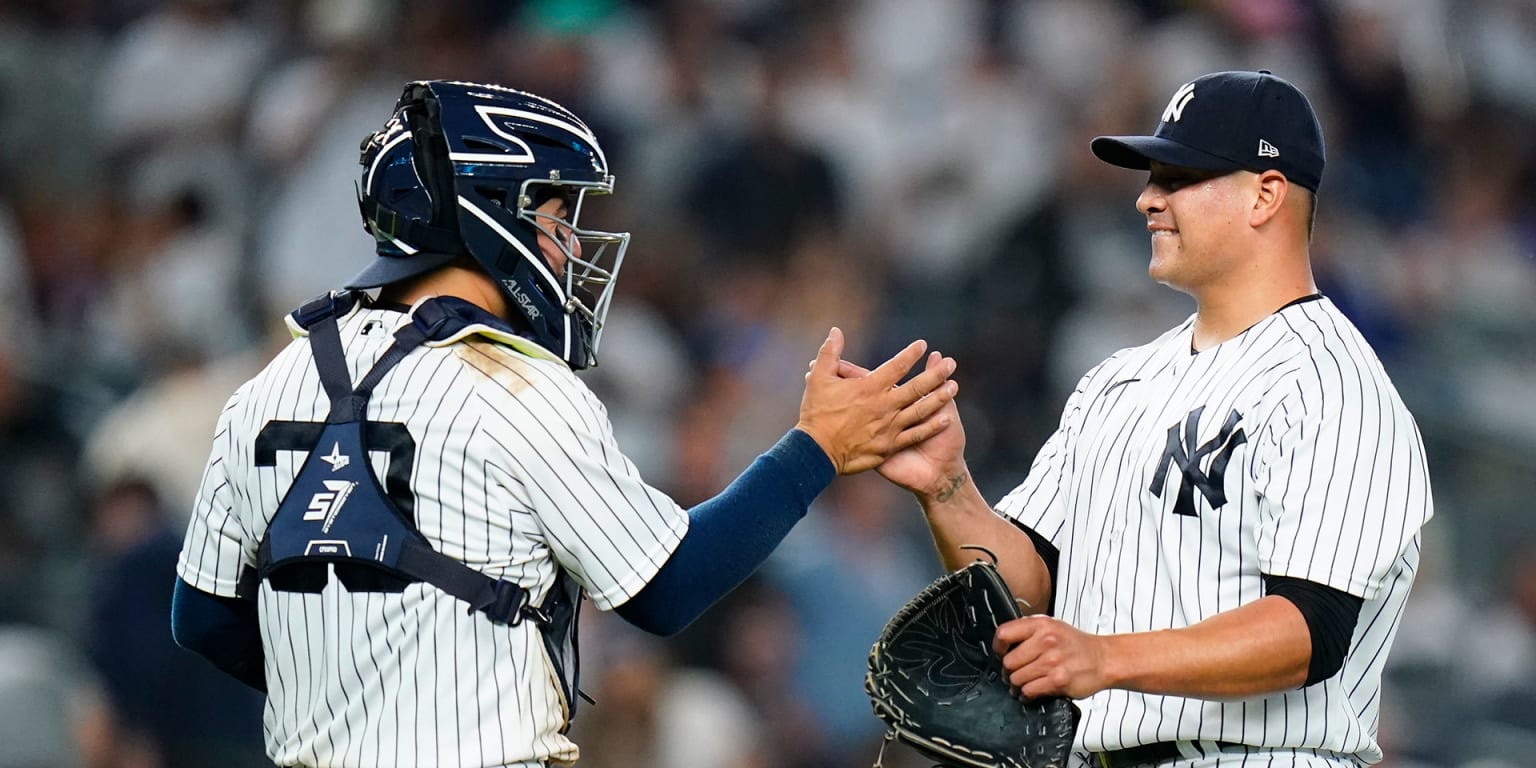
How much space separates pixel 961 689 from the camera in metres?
3.36

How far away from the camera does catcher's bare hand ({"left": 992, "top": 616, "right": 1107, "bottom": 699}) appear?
2.99 meters

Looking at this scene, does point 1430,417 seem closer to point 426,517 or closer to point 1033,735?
point 1033,735

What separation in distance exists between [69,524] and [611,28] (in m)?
3.40

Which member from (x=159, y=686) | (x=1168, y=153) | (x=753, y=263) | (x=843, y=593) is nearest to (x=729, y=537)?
(x=1168, y=153)

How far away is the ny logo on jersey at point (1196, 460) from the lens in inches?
127

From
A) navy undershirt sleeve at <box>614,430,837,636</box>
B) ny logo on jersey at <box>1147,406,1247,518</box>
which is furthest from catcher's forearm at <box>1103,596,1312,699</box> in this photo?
navy undershirt sleeve at <box>614,430,837,636</box>

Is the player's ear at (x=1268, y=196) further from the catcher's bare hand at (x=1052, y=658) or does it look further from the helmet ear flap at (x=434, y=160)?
the helmet ear flap at (x=434, y=160)

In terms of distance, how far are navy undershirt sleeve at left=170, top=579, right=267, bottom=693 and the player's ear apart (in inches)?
77.0

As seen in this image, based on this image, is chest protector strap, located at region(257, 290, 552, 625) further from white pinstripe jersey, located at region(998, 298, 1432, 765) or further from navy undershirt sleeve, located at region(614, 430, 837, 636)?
white pinstripe jersey, located at region(998, 298, 1432, 765)

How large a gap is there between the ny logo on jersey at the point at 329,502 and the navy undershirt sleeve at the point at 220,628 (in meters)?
0.40

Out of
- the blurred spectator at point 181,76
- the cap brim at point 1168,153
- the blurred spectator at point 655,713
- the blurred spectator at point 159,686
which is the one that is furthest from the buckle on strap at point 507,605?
the blurred spectator at point 181,76

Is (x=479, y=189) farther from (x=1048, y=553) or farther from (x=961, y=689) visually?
(x=1048, y=553)

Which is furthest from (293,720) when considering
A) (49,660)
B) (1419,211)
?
(1419,211)

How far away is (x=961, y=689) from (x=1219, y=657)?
544 mm
